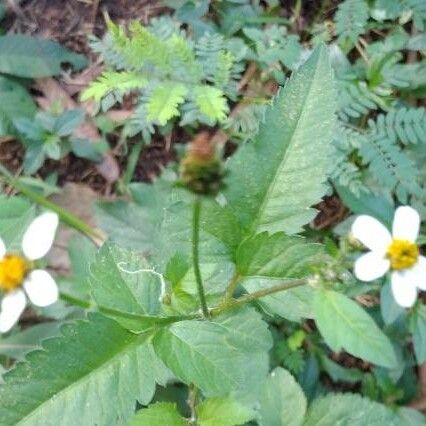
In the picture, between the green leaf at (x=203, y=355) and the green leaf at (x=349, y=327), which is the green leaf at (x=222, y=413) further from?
the green leaf at (x=349, y=327)

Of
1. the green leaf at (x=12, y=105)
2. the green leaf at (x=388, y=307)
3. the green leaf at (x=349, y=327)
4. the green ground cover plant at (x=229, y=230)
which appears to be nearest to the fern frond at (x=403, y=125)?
the green ground cover plant at (x=229, y=230)

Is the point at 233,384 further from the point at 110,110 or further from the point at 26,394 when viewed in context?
the point at 110,110

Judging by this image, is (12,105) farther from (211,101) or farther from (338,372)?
(338,372)

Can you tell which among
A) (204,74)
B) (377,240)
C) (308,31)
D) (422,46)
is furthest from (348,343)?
(308,31)

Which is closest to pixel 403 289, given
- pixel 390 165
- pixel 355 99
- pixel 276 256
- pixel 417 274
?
pixel 417 274

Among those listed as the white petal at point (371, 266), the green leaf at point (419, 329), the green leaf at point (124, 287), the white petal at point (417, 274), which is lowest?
the green leaf at point (419, 329)

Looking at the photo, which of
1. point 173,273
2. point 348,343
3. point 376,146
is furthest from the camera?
point 376,146
